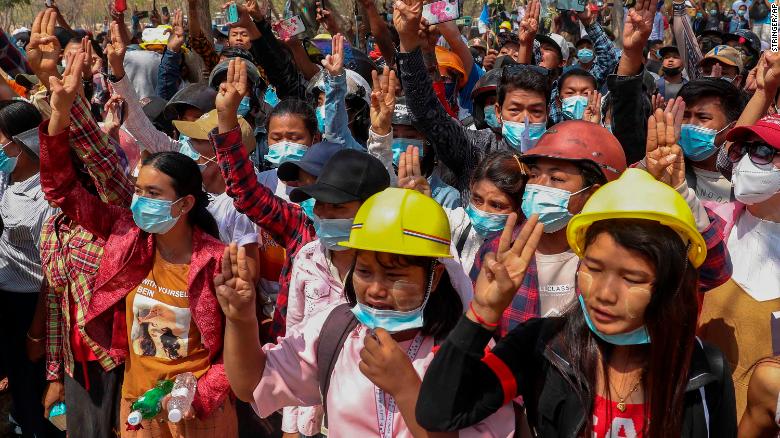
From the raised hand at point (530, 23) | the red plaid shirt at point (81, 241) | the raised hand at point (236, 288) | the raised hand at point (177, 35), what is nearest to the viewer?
the raised hand at point (236, 288)

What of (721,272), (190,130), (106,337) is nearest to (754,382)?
(721,272)

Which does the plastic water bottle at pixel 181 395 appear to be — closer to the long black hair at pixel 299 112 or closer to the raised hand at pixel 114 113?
the long black hair at pixel 299 112

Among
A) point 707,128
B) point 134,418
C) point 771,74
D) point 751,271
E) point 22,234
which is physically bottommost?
point 134,418

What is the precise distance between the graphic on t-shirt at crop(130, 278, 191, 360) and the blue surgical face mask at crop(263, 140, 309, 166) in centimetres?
114

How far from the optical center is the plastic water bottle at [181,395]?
11.5 feet

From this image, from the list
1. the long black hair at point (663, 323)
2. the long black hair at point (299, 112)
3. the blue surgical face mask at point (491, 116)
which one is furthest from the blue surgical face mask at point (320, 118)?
the long black hair at point (663, 323)

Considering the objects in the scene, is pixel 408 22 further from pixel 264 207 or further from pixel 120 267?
pixel 120 267

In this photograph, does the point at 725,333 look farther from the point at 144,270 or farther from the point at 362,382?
the point at 144,270

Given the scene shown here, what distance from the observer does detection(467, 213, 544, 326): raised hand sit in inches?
80.1

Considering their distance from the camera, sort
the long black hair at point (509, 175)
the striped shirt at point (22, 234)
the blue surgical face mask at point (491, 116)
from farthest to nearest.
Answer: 1. the blue surgical face mask at point (491, 116)
2. the striped shirt at point (22, 234)
3. the long black hair at point (509, 175)

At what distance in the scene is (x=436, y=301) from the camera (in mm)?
2514

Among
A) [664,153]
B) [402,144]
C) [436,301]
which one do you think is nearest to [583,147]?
[664,153]

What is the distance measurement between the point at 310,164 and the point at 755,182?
200 cm

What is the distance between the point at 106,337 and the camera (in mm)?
3816
